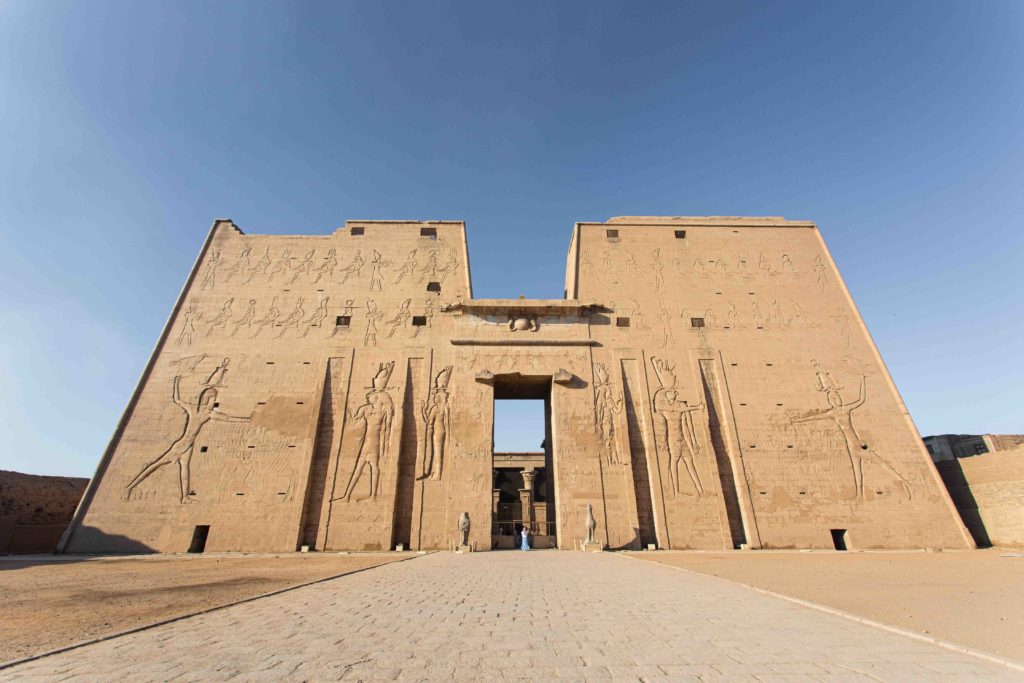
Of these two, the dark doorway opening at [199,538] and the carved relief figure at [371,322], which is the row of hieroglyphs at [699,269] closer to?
the carved relief figure at [371,322]

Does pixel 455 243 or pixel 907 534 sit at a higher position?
pixel 455 243

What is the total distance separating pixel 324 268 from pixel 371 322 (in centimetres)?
388

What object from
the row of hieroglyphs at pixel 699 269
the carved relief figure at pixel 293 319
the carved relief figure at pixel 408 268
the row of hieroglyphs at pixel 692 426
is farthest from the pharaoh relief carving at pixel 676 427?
the carved relief figure at pixel 293 319

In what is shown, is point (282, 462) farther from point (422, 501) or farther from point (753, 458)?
point (753, 458)

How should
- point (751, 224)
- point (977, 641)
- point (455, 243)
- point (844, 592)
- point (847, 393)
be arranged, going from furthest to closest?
1. point (751, 224)
2. point (455, 243)
3. point (847, 393)
4. point (844, 592)
5. point (977, 641)

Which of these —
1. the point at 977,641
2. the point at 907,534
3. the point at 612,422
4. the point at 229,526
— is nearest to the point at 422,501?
the point at 229,526

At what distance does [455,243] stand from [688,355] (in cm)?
1169

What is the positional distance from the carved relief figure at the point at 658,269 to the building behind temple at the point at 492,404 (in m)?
0.10

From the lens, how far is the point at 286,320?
1944 centimetres

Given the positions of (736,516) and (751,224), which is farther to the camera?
(751,224)

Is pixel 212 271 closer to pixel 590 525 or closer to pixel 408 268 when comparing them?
pixel 408 268

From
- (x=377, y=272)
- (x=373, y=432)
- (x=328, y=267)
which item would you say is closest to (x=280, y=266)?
(x=328, y=267)

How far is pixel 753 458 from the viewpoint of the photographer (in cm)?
1741

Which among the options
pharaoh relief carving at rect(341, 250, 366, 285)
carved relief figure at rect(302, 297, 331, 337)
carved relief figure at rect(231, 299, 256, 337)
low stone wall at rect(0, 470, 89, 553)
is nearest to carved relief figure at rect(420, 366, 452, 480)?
carved relief figure at rect(302, 297, 331, 337)
